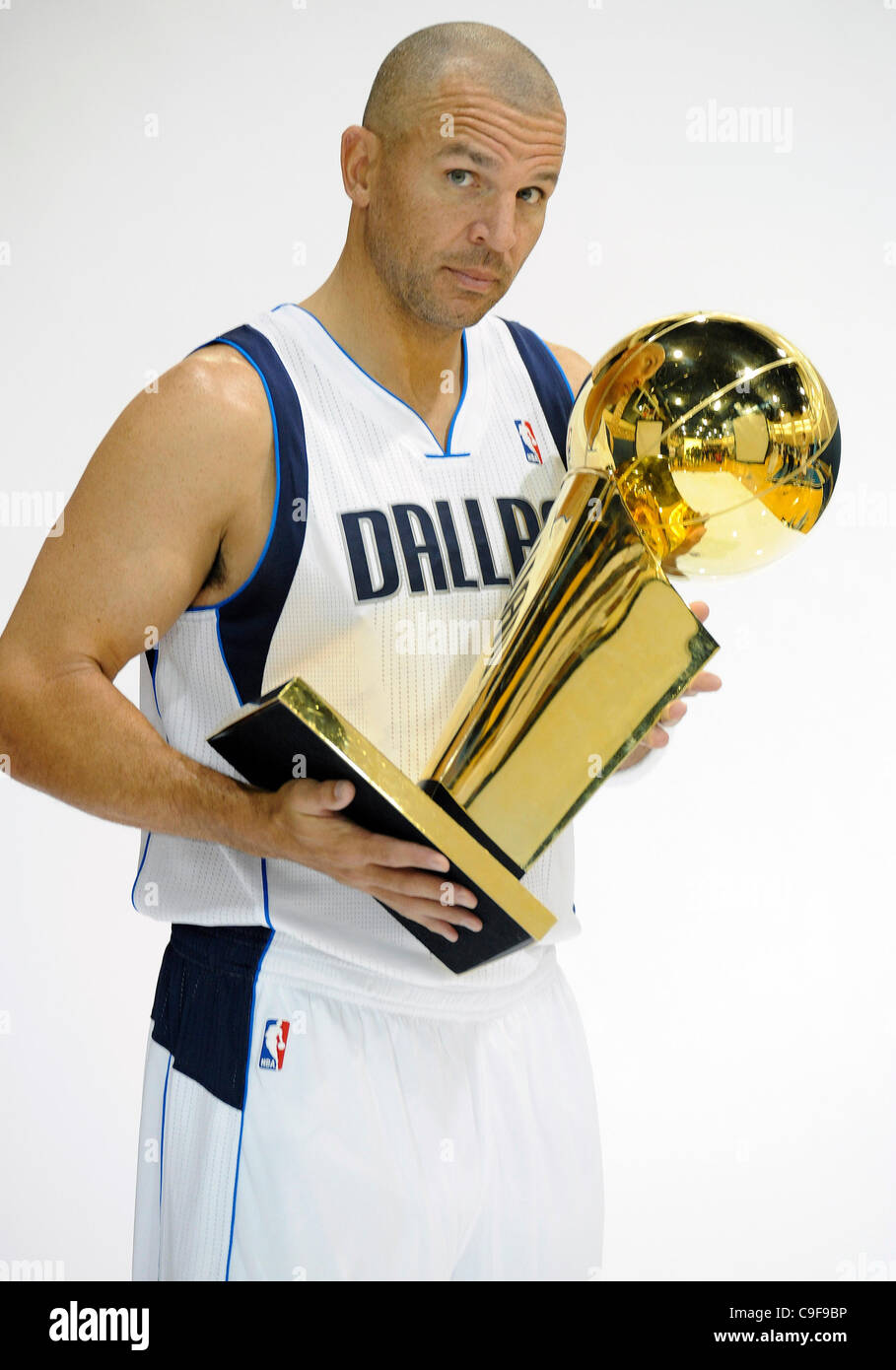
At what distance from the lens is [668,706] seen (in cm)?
118

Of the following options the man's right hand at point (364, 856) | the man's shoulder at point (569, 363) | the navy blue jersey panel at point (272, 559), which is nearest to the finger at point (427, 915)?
the man's right hand at point (364, 856)

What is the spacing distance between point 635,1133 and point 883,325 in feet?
4.70

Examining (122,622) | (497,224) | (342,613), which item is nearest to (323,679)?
(342,613)

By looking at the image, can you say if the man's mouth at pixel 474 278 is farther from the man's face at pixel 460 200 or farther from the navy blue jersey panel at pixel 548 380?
the navy blue jersey panel at pixel 548 380

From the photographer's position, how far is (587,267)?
8.26ft

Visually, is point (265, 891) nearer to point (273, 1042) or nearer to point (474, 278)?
point (273, 1042)

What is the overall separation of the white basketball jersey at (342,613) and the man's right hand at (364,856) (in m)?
0.14

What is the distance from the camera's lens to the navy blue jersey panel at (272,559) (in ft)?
3.90

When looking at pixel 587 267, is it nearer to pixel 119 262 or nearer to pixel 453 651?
pixel 119 262

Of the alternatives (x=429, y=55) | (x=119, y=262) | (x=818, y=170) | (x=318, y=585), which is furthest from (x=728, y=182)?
(x=318, y=585)

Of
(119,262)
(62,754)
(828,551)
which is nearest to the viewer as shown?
(62,754)

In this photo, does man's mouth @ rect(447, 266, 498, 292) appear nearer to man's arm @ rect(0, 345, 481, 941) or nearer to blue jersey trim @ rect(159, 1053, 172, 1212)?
man's arm @ rect(0, 345, 481, 941)

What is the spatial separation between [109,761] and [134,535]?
0.17m

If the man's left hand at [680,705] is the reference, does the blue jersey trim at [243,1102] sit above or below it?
below
